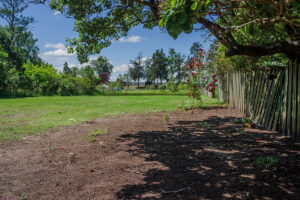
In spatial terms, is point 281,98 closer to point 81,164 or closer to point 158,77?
point 81,164

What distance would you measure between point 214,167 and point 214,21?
3.09 meters

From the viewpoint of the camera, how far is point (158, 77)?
67.6 m

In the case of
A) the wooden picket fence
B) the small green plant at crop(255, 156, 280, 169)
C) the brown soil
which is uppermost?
the wooden picket fence

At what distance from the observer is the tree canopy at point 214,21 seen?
5.16ft

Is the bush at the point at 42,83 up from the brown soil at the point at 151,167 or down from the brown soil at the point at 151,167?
up

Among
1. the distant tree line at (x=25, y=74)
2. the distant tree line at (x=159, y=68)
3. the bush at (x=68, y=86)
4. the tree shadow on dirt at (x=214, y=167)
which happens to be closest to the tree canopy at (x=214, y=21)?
the tree shadow on dirt at (x=214, y=167)

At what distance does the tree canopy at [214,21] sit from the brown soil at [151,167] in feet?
6.08

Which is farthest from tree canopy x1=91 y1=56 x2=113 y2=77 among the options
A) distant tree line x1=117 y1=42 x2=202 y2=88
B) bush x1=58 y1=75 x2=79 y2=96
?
bush x1=58 y1=75 x2=79 y2=96

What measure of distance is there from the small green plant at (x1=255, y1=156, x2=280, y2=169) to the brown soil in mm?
71

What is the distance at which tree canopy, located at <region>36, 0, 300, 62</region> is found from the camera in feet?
5.16

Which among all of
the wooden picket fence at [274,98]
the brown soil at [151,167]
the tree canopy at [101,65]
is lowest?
the brown soil at [151,167]

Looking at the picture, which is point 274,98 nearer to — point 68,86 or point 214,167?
point 214,167

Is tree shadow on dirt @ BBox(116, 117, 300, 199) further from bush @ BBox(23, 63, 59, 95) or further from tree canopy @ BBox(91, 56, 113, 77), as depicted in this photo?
tree canopy @ BBox(91, 56, 113, 77)

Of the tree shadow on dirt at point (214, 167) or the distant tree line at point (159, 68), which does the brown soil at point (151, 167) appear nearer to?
the tree shadow on dirt at point (214, 167)
